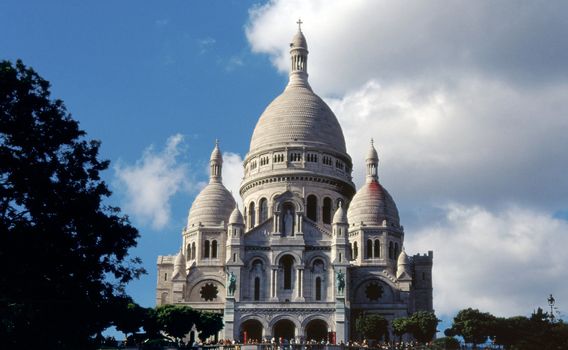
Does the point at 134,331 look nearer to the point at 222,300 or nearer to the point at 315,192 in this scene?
the point at 222,300

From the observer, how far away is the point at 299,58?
12262cm

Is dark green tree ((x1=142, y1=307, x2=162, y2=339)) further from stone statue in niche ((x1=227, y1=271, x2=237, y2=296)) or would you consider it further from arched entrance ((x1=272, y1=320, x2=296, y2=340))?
arched entrance ((x1=272, y1=320, x2=296, y2=340))

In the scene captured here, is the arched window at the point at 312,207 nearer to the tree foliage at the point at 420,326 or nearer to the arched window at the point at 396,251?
the arched window at the point at 396,251

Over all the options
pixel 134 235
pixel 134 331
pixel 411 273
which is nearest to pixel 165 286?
pixel 411 273

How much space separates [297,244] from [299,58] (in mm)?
31722

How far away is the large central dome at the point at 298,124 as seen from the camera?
114 m

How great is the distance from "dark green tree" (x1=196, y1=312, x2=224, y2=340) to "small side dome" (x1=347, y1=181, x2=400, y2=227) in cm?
2250

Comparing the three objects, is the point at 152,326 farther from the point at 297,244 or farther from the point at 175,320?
the point at 297,244

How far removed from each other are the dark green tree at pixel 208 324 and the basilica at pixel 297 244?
153 inches

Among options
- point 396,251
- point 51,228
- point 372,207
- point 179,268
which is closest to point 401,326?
point 396,251

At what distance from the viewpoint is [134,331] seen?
2931 inches

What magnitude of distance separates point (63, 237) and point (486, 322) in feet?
159

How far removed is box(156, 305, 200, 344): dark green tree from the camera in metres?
86.3

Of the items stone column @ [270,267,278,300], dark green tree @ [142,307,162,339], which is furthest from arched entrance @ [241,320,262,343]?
dark green tree @ [142,307,162,339]
